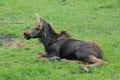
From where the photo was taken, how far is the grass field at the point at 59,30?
1066 centimetres

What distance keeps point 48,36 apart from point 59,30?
4.11 metres

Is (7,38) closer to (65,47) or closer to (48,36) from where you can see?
(48,36)

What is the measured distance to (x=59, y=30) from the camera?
1688 cm

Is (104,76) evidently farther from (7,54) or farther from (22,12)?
(22,12)

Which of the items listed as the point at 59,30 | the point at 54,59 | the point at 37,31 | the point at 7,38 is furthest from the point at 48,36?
the point at 59,30

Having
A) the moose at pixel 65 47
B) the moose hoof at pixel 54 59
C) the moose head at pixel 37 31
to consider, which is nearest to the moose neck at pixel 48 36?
the moose at pixel 65 47

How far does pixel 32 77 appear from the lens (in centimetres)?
1031

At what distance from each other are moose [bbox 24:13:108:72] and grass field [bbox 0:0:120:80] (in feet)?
1.28

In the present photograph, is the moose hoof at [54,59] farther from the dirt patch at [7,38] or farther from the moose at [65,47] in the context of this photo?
the dirt patch at [7,38]

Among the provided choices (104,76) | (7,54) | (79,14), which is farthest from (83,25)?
(104,76)

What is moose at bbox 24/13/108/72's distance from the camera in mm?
11712

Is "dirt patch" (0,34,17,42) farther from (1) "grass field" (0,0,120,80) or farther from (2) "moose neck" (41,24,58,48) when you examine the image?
(2) "moose neck" (41,24,58,48)

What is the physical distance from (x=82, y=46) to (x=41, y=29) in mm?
1487

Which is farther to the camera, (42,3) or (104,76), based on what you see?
(42,3)
